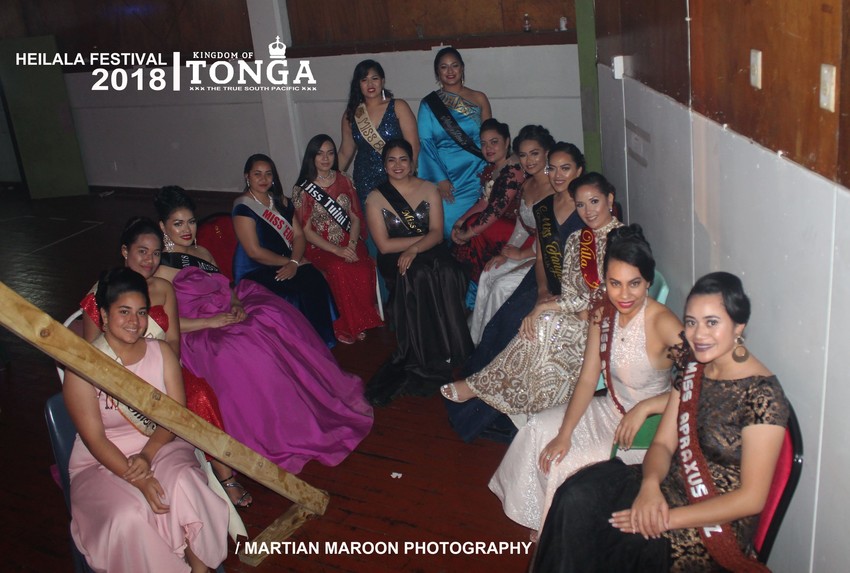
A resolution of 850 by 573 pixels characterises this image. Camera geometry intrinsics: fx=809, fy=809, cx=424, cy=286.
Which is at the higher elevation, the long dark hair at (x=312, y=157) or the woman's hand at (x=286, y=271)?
the long dark hair at (x=312, y=157)

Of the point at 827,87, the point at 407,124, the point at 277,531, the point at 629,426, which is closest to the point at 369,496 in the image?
the point at 277,531

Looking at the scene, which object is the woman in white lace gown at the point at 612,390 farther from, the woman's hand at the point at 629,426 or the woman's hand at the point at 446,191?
the woman's hand at the point at 446,191

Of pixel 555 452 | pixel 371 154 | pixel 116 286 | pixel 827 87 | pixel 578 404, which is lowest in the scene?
pixel 555 452

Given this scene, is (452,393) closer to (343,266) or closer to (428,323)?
(428,323)

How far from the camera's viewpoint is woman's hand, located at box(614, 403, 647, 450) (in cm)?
228

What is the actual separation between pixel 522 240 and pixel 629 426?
163cm

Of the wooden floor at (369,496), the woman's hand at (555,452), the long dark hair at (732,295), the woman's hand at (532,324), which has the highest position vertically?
the long dark hair at (732,295)

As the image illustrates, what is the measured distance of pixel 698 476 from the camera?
6.33 ft

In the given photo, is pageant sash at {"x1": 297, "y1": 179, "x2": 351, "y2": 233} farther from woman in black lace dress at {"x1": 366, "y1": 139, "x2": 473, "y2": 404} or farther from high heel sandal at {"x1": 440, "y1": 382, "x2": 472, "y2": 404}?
high heel sandal at {"x1": 440, "y1": 382, "x2": 472, "y2": 404}

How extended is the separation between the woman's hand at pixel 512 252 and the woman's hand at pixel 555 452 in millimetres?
1425

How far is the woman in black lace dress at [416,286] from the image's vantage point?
153 inches

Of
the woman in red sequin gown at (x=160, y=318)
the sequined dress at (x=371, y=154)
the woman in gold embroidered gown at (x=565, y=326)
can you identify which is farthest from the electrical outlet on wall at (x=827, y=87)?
the sequined dress at (x=371, y=154)

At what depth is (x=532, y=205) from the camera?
3.65 m

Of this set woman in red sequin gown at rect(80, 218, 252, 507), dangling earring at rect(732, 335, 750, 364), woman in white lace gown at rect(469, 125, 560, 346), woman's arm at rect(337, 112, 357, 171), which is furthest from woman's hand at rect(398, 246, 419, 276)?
dangling earring at rect(732, 335, 750, 364)
